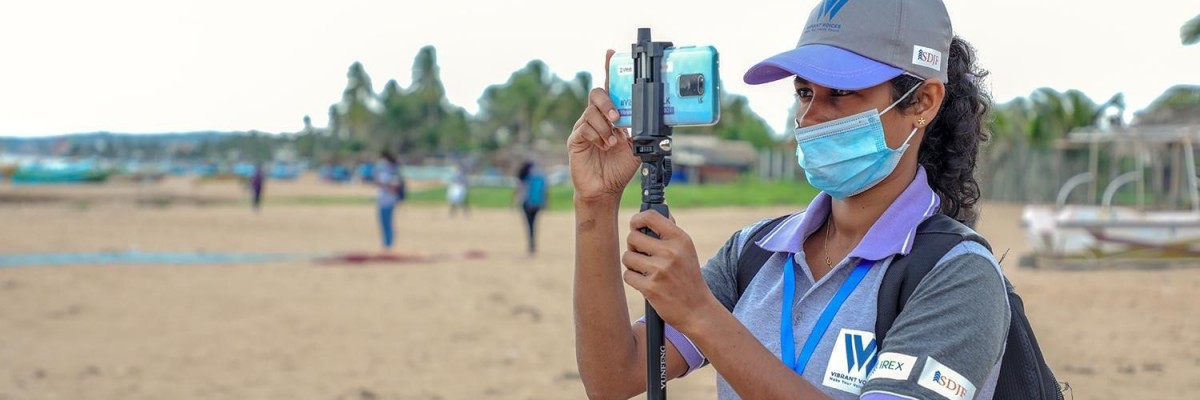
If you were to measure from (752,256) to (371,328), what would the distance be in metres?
7.70

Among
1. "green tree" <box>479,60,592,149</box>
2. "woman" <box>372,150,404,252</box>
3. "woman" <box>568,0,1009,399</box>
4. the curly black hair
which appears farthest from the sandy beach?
"green tree" <box>479,60,592,149</box>

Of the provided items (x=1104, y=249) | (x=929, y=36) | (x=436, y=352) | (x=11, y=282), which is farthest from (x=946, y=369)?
(x=1104, y=249)

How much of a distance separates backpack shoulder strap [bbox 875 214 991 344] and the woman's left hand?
0.27 m

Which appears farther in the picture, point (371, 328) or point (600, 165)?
point (371, 328)

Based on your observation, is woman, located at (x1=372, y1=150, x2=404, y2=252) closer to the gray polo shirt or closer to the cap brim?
the gray polo shirt

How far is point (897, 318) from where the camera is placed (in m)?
1.61

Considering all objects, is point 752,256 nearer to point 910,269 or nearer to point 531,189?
point 910,269

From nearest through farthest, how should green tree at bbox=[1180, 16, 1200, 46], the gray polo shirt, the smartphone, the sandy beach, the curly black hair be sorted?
the gray polo shirt < the smartphone < the curly black hair < the sandy beach < green tree at bbox=[1180, 16, 1200, 46]

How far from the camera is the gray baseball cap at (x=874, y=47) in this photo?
1.70 meters

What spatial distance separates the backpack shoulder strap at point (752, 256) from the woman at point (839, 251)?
20 millimetres

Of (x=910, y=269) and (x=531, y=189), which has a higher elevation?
(x=910, y=269)

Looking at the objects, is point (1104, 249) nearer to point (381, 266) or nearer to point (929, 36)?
point (381, 266)

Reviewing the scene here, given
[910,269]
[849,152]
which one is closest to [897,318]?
[910,269]

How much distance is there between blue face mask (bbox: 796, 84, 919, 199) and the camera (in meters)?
1.79
